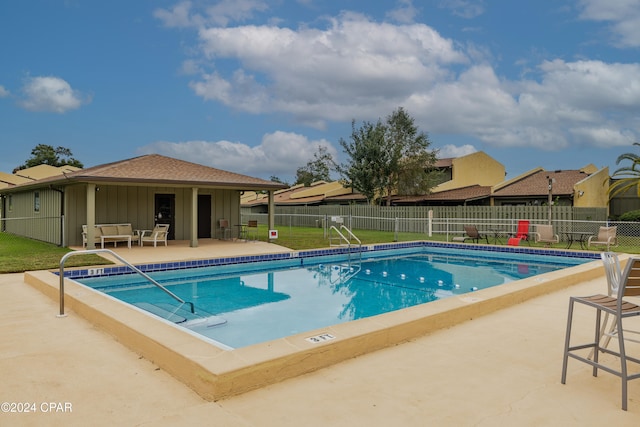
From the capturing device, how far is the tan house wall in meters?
29.3

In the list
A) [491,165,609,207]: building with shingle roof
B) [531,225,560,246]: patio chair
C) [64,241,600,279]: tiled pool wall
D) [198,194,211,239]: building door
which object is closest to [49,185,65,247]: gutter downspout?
[198,194,211,239]: building door

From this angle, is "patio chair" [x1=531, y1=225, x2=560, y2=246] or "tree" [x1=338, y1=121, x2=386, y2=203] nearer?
"patio chair" [x1=531, y1=225, x2=560, y2=246]

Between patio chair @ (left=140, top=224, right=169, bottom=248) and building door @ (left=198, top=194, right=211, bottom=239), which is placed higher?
building door @ (left=198, top=194, right=211, bottom=239)

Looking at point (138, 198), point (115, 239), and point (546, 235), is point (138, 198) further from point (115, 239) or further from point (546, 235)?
point (546, 235)

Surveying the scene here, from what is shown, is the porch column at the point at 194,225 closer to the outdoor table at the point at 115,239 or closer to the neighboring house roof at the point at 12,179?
the outdoor table at the point at 115,239

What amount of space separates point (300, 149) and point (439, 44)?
32.2m

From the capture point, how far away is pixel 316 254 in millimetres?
14477

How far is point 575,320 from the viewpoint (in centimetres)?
539

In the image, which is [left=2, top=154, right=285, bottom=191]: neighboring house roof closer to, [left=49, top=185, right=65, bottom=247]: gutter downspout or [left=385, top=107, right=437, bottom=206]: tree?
[left=49, top=185, right=65, bottom=247]: gutter downspout

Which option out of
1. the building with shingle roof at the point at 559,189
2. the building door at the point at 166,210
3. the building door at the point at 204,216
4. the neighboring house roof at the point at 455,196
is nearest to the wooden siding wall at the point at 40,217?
the building door at the point at 166,210

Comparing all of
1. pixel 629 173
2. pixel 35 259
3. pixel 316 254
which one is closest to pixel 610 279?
pixel 316 254

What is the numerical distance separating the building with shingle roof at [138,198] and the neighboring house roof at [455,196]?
522 inches

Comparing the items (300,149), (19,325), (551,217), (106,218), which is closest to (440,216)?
(551,217)

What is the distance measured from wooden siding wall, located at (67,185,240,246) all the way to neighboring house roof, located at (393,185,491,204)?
44.8ft
